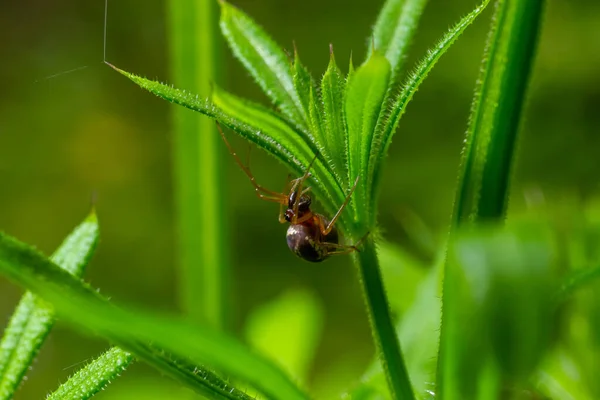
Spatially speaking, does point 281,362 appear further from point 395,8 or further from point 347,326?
point 347,326

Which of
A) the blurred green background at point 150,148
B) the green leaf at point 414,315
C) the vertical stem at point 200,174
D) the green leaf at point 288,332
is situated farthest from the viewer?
the blurred green background at point 150,148

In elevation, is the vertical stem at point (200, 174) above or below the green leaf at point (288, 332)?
above

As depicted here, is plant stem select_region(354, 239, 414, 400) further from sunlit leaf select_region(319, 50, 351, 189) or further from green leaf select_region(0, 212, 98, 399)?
green leaf select_region(0, 212, 98, 399)

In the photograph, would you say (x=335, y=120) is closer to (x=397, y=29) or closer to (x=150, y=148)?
(x=397, y=29)

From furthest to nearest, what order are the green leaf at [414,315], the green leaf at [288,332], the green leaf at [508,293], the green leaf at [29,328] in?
the green leaf at [288,332], the green leaf at [414,315], the green leaf at [29,328], the green leaf at [508,293]

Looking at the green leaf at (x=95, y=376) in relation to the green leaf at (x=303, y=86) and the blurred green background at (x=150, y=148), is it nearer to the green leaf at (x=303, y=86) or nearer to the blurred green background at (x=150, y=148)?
the green leaf at (x=303, y=86)

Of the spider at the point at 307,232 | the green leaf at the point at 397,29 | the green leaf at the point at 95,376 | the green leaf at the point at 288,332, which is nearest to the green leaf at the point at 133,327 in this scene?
the green leaf at the point at 95,376

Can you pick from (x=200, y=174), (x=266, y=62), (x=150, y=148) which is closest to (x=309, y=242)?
(x=266, y=62)
